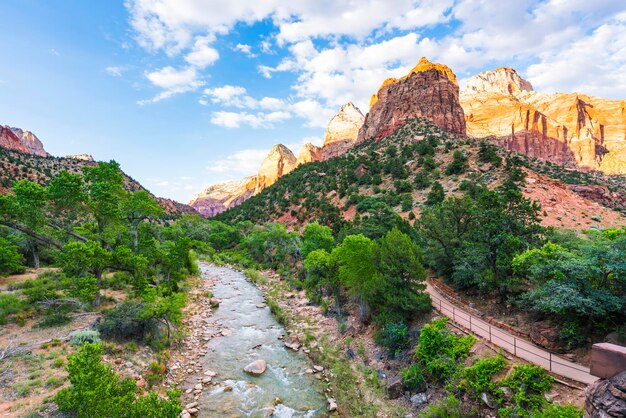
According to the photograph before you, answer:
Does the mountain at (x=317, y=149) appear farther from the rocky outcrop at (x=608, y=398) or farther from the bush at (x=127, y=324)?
the rocky outcrop at (x=608, y=398)

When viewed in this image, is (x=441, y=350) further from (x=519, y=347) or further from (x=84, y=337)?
(x=84, y=337)

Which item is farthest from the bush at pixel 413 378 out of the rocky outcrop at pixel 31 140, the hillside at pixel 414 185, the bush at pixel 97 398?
the rocky outcrop at pixel 31 140

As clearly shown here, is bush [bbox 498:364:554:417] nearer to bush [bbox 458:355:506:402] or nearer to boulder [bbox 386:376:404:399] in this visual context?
bush [bbox 458:355:506:402]

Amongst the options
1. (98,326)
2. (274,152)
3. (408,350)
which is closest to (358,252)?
(408,350)

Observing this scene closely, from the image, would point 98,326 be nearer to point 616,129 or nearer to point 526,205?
point 526,205

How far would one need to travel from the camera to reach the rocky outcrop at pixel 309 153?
15938 centimetres

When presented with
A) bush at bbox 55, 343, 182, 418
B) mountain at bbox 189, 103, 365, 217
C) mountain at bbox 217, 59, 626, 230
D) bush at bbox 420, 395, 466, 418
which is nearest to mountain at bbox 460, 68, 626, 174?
mountain at bbox 217, 59, 626, 230

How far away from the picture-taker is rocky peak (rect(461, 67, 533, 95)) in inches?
7292

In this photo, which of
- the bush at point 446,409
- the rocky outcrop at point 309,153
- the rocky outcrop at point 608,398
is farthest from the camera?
the rocky outcrop at point 309,153

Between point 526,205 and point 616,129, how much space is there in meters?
182

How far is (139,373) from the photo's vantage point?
1361 cm

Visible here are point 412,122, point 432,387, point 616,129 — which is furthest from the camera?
point 616,129

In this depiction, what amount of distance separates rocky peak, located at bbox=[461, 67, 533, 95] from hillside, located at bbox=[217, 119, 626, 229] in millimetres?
137667

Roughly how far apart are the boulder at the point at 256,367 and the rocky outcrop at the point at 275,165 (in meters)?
151
